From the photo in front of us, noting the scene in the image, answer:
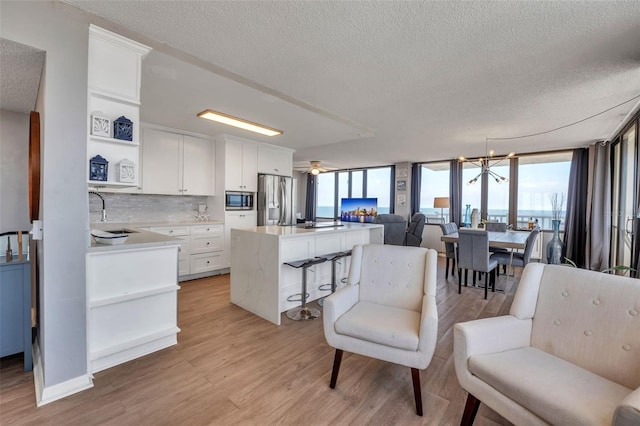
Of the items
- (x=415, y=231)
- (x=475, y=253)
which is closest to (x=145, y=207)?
(x=475, y=253)

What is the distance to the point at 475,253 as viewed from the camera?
152 inches

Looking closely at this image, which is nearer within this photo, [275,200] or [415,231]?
Answer: [275,200]

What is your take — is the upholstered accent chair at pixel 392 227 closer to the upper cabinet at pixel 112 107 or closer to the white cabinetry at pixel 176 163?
the white cabinetry at pixel 176 163

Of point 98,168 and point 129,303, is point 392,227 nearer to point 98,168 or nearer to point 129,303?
point 129,303

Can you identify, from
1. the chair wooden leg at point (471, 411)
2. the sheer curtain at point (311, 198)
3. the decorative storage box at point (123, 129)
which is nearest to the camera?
the chair wooden leg at point (471, 411)

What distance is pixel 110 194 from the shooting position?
421cm

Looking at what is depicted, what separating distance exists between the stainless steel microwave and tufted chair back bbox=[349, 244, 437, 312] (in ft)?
10.7

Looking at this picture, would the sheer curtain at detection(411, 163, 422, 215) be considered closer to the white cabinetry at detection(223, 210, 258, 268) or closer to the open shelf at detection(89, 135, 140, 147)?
the white cabinetry at detection(223, 210, 258, 268)

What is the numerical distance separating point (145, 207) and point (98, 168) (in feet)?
9.47

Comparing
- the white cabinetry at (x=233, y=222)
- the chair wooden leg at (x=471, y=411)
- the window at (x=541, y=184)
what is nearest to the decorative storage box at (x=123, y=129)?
the white cabinetry at (x=233, y=222)

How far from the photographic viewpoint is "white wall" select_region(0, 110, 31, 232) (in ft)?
9.16

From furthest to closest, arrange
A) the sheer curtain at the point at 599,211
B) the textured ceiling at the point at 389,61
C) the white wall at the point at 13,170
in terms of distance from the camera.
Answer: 1. the sheer curtain at the point at 599,211
2. the white wall at the point at 13,170
3. the textured ceiling at the point at 389,61

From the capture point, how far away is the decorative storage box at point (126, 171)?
2096 millimetres

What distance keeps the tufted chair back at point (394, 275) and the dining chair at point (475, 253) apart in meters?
2.04
